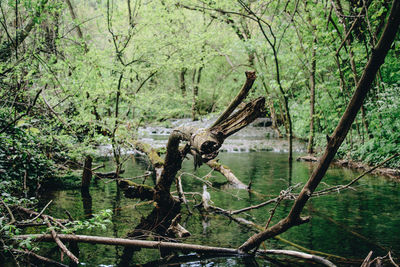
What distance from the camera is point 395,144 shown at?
11.1 m

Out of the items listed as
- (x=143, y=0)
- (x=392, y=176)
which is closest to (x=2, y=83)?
(x=143, y=0)

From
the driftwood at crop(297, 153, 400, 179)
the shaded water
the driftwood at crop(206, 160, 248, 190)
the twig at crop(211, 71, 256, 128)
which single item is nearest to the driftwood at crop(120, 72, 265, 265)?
the twig at crop(211, 71, 256, 128)

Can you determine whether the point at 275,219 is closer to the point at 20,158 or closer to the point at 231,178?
the point at 231,178

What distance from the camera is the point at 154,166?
27.8 feet

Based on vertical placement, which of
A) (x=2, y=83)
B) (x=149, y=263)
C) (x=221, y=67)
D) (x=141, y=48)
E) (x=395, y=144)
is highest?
(x=221, y=67)

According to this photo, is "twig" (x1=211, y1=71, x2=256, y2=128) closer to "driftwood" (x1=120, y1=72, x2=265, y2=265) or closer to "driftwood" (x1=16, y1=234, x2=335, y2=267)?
"driftwood" (x1=120, y1=72, x2=265, y2=265)

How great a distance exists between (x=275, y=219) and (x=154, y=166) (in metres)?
3.76

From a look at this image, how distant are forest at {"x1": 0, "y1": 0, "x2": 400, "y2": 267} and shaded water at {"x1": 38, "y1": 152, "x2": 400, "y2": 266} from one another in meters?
0.04

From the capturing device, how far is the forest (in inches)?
143

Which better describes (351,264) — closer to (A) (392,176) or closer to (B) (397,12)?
(B) (397,12)

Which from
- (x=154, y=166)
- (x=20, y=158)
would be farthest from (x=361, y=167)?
(x=20, y=158)

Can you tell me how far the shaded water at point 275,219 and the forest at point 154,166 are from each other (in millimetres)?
36

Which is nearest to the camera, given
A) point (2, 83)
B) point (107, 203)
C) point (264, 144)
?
point (2, 83)

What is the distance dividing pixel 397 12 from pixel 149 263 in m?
4.12
